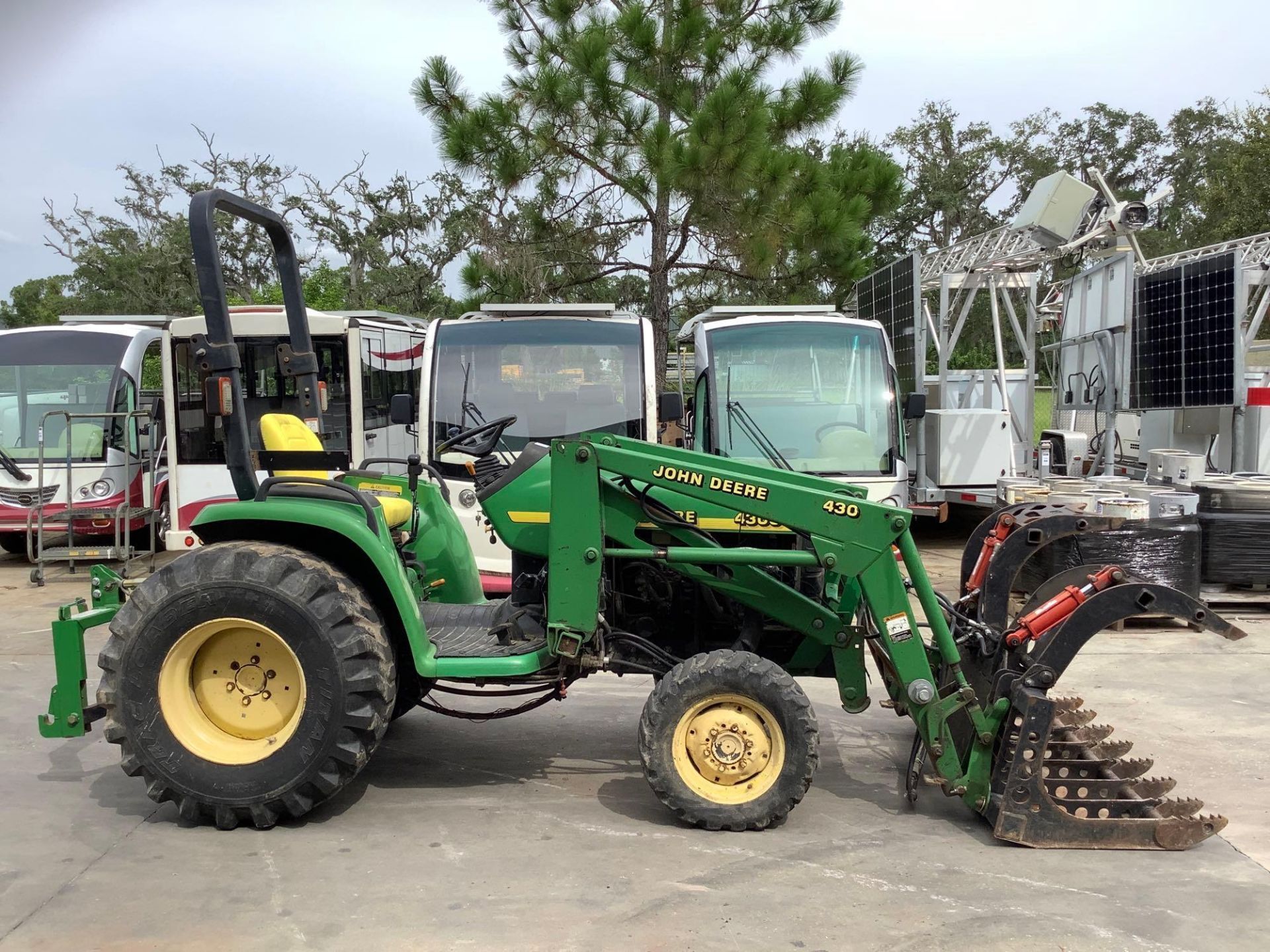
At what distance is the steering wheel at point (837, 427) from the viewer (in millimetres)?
9242

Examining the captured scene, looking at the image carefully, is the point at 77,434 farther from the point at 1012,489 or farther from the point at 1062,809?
the point at 1062,809

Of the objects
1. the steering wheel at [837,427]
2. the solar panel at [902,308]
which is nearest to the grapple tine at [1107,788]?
the steering wheel at [837,427]

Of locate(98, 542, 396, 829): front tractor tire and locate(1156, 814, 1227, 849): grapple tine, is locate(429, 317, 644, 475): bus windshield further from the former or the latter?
locate(1156, 814, 1227, 849): grapple tine

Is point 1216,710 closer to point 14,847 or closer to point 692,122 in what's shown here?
point 14,847

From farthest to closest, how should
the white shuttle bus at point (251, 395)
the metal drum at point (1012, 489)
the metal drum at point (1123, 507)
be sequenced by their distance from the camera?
the white shuttle bus at point (251, 395) → the metal drum at point (1012, 489) → the metal drum at point (1123, 507)

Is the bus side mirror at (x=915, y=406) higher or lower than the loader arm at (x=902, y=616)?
higher

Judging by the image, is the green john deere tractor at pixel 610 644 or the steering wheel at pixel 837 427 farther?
the steering wheel at pixel 837 427

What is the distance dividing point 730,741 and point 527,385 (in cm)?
498

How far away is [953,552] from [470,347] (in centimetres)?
583

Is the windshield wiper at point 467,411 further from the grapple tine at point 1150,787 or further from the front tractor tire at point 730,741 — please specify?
the grapple tine at point 1150,787

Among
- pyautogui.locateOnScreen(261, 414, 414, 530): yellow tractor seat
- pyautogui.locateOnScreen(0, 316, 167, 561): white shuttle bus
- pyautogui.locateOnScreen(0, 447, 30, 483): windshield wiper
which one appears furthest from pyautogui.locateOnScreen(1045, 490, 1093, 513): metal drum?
pyautogui.locateOnScreen(0, 447, 30, 483): windshield wiper

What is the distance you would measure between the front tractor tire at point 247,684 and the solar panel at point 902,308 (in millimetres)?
7505

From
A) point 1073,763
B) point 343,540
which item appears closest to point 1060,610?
point 1073,763

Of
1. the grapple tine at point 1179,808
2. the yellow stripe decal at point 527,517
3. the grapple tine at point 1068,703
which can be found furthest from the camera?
the grapple tine at point 1068,703
